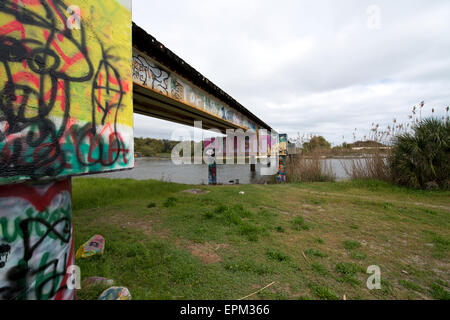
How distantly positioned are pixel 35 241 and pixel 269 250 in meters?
3.25

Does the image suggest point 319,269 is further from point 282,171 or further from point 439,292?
point 282,171

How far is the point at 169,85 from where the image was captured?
239 inches

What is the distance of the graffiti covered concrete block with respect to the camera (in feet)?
4.49

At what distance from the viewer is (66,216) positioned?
197 centimetres

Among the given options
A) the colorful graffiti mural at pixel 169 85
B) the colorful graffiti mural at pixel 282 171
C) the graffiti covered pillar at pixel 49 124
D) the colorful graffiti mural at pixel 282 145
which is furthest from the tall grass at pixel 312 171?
the graffiti covered pillar at pixel 49 124

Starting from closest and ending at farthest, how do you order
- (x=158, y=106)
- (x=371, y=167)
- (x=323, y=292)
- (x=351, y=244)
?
(x=323, y=292) < (x=351, y=244) < (x=158, y=106) < (x=371, y=167)

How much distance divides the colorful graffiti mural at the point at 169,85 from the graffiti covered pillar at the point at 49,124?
2908 millimetres

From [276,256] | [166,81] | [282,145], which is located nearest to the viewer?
[276,256]

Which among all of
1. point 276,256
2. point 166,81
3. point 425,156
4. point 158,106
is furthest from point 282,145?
point 276,256

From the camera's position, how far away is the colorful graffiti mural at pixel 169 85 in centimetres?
498

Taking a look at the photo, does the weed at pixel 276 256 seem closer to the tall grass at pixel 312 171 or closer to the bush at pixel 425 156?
the bush at pixel 425 156

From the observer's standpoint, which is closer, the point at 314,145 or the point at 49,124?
the point at 49,124

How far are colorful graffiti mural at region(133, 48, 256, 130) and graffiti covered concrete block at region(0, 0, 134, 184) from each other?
2.76 m
